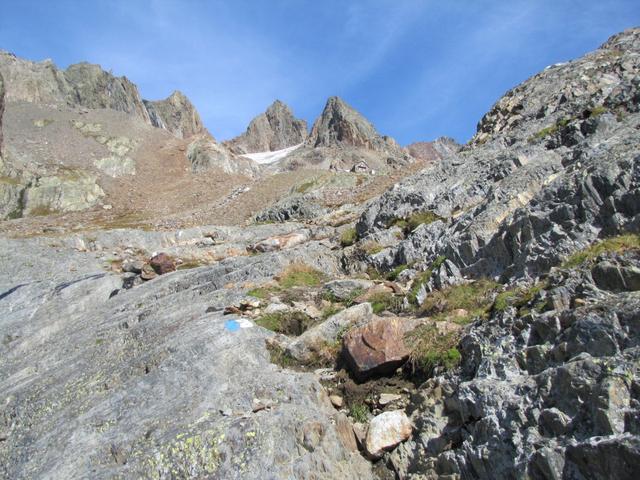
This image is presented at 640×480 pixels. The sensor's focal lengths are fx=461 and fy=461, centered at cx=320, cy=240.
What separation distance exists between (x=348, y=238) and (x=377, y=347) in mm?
10838

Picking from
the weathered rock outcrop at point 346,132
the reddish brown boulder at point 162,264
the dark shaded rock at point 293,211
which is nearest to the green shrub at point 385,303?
the reddish brown boulder at point 162,264

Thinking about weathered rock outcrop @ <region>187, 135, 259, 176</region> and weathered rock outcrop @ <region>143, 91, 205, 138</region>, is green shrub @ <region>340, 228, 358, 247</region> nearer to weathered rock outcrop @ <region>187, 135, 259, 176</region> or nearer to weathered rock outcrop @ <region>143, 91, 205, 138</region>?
weathered rock outcrop @ <region>187, 135, 259, 176</region>

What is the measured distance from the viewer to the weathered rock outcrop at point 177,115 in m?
128

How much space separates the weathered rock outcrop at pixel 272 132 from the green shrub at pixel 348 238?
127 metres

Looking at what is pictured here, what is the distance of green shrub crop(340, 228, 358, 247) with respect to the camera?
19.7m

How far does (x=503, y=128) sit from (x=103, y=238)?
87.3 ft

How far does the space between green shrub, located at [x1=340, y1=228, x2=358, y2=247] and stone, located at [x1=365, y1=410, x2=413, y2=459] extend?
1174cm

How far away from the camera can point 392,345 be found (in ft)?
31.0

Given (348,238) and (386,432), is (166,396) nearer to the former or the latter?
(386,432)

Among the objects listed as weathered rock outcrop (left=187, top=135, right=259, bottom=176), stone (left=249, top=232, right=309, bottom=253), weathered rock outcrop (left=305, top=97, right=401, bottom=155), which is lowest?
stone (left=249, top=232, right=309, bottom=253)

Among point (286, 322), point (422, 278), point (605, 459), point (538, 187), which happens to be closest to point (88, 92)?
point (286, 322)

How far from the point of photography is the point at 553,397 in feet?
20.1

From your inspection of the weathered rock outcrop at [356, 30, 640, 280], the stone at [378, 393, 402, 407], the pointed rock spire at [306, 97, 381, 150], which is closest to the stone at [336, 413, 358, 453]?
the stone at [378, 393, 402, 407]

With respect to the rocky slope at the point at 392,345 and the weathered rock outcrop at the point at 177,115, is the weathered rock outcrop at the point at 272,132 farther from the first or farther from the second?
the rocky slope at the point at 392,345
